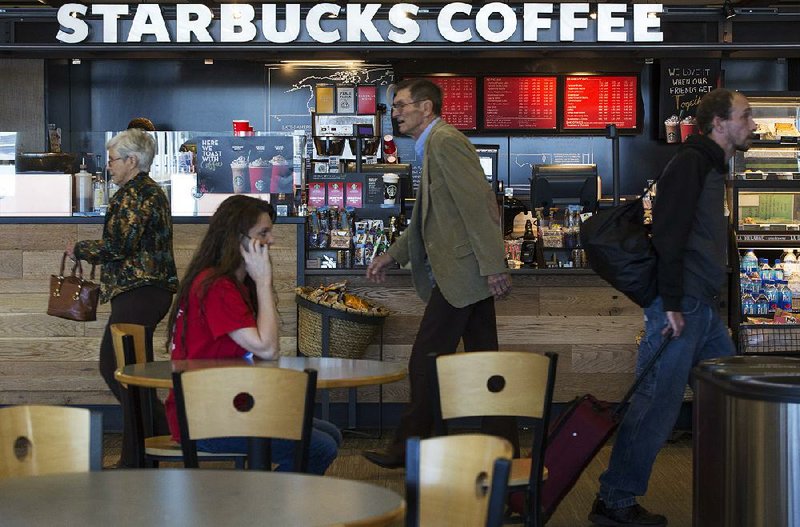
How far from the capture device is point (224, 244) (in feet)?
12.4

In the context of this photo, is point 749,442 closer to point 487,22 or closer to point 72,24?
point 487,22

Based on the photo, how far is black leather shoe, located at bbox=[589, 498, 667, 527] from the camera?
4.40 meters

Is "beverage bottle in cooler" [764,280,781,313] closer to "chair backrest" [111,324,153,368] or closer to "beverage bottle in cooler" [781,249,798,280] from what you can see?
"beverage bottle in cooler" [781,249,798,280]

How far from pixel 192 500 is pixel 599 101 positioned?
8078mm

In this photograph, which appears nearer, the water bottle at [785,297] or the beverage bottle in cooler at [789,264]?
the water bottle at [785,297]

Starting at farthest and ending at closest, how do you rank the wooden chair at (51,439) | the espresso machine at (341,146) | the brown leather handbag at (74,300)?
the espresso machine at (341,146)
the brown leather handbag at (74,300)
the wooden chair at (51,439)

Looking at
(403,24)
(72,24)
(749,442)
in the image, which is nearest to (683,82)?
(403,24)

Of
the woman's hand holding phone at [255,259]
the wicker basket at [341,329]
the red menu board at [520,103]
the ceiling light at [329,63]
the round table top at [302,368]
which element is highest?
the ceiling light at [329,63]

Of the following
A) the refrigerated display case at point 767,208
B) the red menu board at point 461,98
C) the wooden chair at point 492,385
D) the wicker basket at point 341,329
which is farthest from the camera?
the red menu board at point 461,98

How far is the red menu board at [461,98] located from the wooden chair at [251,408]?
7.11 meters

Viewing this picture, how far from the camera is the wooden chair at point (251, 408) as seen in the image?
2.85 m

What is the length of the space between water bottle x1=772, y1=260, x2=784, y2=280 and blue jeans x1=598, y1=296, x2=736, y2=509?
288cm

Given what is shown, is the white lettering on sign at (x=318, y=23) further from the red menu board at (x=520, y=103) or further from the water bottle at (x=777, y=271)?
the red menu board at (x=520, y=103)

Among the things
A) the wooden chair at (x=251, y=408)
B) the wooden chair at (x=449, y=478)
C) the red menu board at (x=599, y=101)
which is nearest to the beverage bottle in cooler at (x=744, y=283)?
the red menu board at (x=599, y=101)
